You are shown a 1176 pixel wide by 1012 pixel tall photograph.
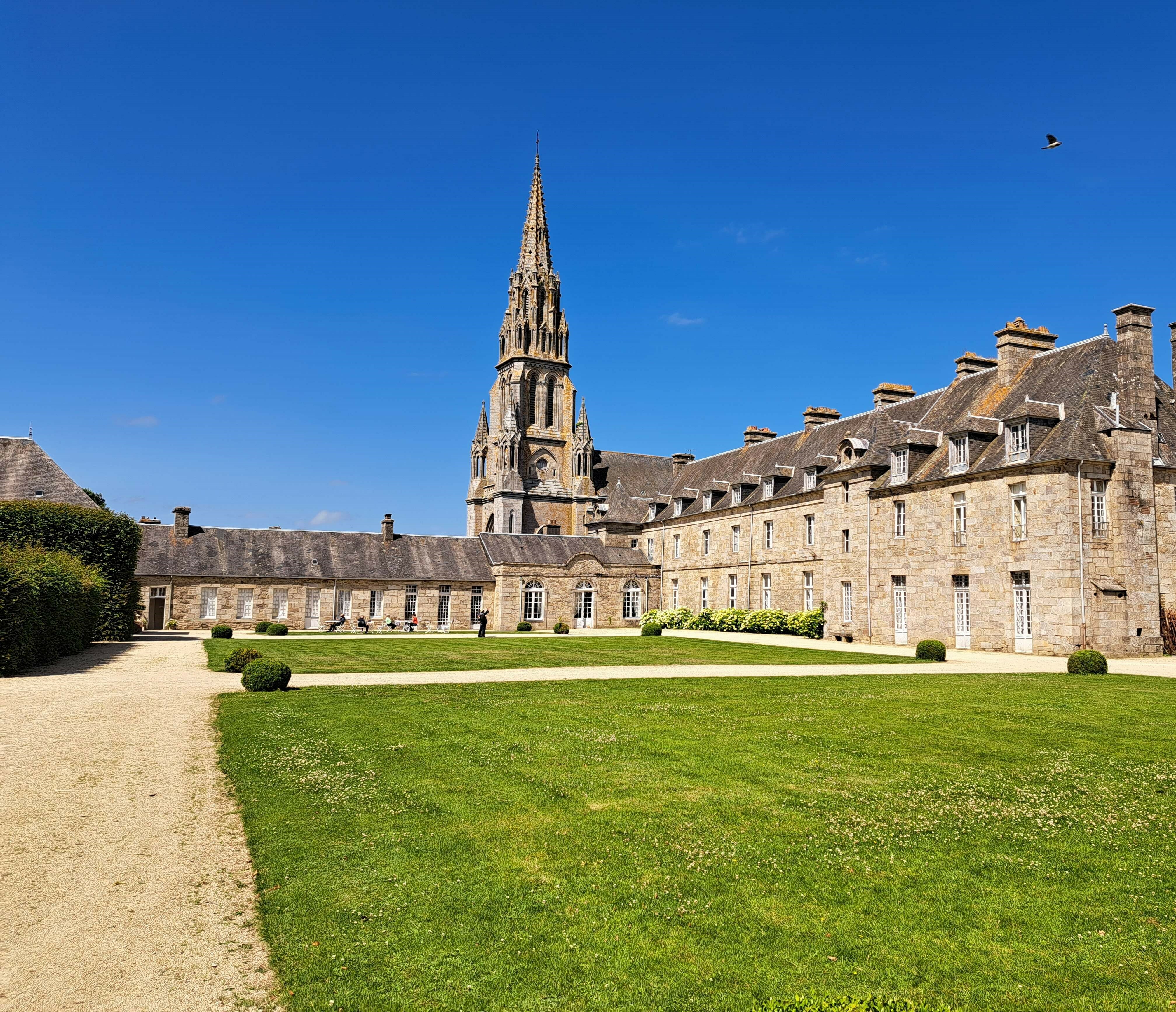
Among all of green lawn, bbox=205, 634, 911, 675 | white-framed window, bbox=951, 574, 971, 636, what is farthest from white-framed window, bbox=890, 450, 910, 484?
green lawn, bbox=205, 634, 911, 675

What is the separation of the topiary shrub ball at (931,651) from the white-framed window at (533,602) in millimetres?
23815

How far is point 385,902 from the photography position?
219 inches

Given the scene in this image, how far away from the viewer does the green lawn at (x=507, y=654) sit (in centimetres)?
2119

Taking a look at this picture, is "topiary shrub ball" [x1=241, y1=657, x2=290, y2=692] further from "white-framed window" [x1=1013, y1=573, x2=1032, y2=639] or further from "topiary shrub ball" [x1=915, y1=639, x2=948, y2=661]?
"white-framed window" [x1=1013, y1=573, x2=1032, y2=639]

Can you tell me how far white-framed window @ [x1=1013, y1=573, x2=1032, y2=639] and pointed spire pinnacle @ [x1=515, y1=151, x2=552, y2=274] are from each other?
151 feet

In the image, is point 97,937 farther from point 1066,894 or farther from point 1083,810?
point 1083,810

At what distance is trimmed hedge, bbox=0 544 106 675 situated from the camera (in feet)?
60.1

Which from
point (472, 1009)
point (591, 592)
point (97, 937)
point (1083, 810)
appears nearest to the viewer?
point (472, 1009)

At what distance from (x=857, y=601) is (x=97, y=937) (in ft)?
98.2

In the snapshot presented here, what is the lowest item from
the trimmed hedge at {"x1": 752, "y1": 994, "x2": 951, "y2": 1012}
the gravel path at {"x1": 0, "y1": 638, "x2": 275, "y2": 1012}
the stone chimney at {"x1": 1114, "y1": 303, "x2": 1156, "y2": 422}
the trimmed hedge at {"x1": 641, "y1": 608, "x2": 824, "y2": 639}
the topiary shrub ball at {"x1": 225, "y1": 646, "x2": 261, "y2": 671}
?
the gravel path at {"x1": 0, "y1": 638, "x2": 275, "y2": 1012}

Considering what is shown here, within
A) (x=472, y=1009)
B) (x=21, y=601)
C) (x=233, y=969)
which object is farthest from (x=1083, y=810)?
(x=21, y=601)

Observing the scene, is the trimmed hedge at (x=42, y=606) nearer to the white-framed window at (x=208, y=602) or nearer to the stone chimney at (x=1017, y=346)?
the white-framed window at (x=208, y=602)

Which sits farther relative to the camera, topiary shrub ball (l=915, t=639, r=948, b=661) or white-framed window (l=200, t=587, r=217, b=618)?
white-framed window (l=200, t=587, r=217, b=618)

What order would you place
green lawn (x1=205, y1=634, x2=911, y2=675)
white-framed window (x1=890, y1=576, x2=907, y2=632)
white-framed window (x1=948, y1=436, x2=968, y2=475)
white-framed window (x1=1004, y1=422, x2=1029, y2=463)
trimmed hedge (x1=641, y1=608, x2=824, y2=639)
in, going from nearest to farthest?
green lawn (x1=205, y1=634, x2=911, y2=675) < white-framed window (x1=1004, y1=422, x2=1029, y2=463) < white-framed window (x1=948, y1=436, x2=968, y2=475) < white-framed window (x1=890, y1=576, x2=907, y2=632) < trimmed hedge (x1=641, y1=608, x2=824, y2=639)
